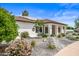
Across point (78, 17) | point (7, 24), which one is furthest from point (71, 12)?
point (7, 24)

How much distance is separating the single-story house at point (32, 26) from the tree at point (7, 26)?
0.52ft

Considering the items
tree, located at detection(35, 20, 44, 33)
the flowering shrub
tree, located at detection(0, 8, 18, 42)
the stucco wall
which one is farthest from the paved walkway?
tree, located at detection(0, 8, 18, 42)

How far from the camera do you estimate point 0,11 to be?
6.47 metres

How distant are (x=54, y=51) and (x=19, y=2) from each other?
1.55 meters

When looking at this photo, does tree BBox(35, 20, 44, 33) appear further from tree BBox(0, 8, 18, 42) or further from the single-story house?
tree BBox(0, 8, 18, 42)

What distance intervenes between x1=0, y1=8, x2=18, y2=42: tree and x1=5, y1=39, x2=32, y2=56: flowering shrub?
0.21 m

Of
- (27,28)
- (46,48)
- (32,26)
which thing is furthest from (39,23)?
(46,48)

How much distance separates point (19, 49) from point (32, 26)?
28.1 inches

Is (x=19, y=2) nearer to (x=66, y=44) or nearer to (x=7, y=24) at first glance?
(x=7, y=24)

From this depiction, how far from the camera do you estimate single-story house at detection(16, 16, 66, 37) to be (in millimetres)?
6543

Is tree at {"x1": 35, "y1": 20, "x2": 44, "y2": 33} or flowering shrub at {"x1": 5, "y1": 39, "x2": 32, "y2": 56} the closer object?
flowering shrub at {"x1": 5, "y1": 39, "x2": 32, "y2": 56}

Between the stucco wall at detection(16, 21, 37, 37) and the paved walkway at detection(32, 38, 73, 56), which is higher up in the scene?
the stucco wall at detection(16, 21, 37, 37)

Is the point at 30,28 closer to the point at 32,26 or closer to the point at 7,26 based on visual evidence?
the point at 32,26

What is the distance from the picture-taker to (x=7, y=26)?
650 cm
